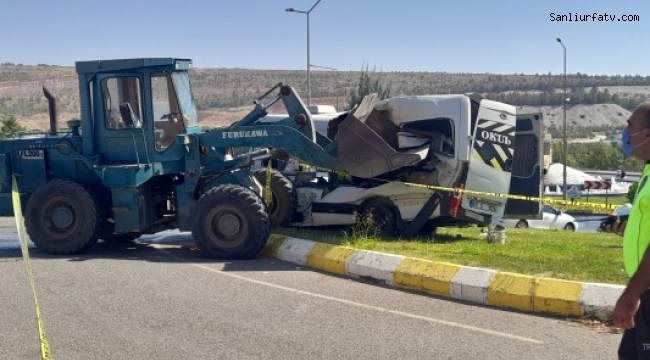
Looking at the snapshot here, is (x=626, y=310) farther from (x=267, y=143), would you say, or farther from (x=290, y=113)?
(x=290, y=113)

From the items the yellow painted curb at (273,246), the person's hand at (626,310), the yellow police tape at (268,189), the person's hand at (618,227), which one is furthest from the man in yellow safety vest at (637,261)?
the yellow police tape at (268,189)

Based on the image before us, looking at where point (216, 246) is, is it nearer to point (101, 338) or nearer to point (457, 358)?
point (101, 338)

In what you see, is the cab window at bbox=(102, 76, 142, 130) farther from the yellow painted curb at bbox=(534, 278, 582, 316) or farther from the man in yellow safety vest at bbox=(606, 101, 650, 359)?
the man in yellow safety vest at bbox=(606, 101, 650, 359)

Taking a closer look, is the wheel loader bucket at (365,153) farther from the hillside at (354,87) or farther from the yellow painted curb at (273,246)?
the hillside at (354,87)

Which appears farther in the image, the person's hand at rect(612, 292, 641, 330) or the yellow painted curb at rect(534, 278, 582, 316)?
the yellow painted curb at rect(534, 278, 582, 316)

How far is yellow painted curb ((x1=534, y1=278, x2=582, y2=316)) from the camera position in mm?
7876

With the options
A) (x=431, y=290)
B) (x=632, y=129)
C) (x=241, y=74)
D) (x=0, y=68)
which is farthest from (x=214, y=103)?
(x=632, y=129)

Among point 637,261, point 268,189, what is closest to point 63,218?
point 268,189

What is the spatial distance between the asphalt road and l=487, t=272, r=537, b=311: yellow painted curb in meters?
0.18

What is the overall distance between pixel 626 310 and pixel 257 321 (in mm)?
4225

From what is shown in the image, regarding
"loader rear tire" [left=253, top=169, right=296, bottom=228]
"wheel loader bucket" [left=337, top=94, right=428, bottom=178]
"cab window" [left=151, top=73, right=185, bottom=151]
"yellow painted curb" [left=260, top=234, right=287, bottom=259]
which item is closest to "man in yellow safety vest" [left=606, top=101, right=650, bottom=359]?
"wheel loader bucket" [left=337, top=94, right=428, bottom=178]

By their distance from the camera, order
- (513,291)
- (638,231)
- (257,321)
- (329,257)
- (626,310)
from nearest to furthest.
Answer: (626,310), (638,231), (257,321), (513,291), (329,257)

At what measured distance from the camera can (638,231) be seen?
175 inches

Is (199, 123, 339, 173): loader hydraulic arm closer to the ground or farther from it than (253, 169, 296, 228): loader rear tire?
farther from it
